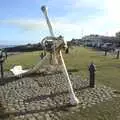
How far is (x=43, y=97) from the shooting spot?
1268 cm

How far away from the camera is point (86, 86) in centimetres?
1491

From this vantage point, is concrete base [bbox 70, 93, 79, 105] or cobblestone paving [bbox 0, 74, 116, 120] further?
concrete base [bbox 70, 93, 79, 105]

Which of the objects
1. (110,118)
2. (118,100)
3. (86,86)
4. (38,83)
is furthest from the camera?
(38,83)

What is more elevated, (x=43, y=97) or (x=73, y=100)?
(x=73, y=100)

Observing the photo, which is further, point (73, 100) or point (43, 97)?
point (43, 97)

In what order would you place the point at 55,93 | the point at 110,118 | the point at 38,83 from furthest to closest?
the point at 38,83, the point at 55,93, the point at 110,118

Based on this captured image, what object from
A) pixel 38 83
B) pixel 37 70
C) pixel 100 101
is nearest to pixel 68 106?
pixel 100 101

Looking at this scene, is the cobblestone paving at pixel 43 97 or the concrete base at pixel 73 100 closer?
the cobblestone paving at pixel 43 97

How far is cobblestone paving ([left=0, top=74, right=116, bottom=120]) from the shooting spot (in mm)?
10477

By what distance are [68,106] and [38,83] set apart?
5386mm

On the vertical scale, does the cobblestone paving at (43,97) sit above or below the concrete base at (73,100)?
below

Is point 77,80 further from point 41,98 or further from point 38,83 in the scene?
point 41,98

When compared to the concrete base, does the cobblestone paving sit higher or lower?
lower

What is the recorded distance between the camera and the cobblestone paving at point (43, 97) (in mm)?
10477
